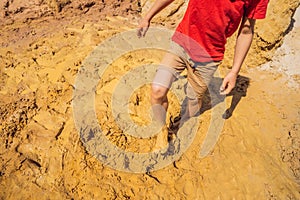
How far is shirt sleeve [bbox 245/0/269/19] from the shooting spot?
1.86 meters

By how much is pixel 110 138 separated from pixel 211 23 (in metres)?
1.22

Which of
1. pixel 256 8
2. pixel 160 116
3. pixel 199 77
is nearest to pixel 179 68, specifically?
pixel 199 77

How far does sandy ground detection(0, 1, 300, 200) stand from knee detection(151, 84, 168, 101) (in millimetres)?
349

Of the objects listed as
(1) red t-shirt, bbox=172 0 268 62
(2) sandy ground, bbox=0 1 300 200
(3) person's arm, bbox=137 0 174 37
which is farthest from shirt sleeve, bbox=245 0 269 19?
(2) sandy ground, bbox=0 1 300 200

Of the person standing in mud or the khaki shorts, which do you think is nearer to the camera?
the person standing in mud

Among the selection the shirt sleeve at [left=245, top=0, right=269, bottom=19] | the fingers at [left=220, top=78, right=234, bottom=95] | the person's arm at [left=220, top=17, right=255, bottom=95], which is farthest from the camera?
the fingers at [left=220, top=78, right=234, bottom=95]

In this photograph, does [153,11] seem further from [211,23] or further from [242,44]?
[242,44]

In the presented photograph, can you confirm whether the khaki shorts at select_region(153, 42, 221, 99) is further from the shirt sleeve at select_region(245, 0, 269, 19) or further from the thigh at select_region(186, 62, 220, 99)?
the shirt sleeve at select_region(245, 0, 269, 19)

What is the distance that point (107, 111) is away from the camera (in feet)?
7.98

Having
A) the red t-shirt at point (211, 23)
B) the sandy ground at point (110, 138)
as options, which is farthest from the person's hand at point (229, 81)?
the sandy ground at point (110, 138)

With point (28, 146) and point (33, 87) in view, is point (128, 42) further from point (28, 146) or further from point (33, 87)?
point (28, 146)

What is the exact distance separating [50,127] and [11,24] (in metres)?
2.37

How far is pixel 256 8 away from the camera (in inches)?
74.0

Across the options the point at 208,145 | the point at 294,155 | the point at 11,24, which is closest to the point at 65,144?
the point at 208,145
